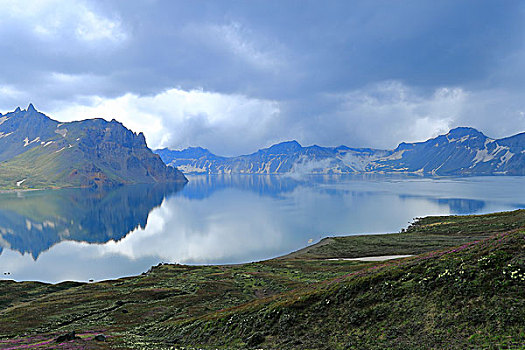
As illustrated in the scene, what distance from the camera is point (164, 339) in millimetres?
35250

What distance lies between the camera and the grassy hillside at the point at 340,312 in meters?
22.2

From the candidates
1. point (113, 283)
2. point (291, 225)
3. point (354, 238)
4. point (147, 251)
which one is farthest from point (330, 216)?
point (113, 283)

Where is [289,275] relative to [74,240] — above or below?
above

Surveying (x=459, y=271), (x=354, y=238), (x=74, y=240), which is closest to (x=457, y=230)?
(x=354, y=238)

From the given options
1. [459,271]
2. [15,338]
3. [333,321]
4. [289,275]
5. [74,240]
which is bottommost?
[74,240]

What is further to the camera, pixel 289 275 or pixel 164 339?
pixel 289 275

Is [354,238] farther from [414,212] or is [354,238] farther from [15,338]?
[15,338]

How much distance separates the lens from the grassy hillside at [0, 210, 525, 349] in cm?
2223

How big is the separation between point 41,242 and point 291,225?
129 metres

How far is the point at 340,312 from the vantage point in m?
29.1

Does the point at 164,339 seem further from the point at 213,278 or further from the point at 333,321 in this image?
the point at 213,278

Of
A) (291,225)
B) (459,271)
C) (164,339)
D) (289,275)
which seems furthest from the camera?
(291,225)

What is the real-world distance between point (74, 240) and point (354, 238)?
13976cm

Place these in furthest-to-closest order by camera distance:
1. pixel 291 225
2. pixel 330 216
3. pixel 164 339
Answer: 1. pixel 330 216
2. pixel 291 225
3. pixel 164 339
